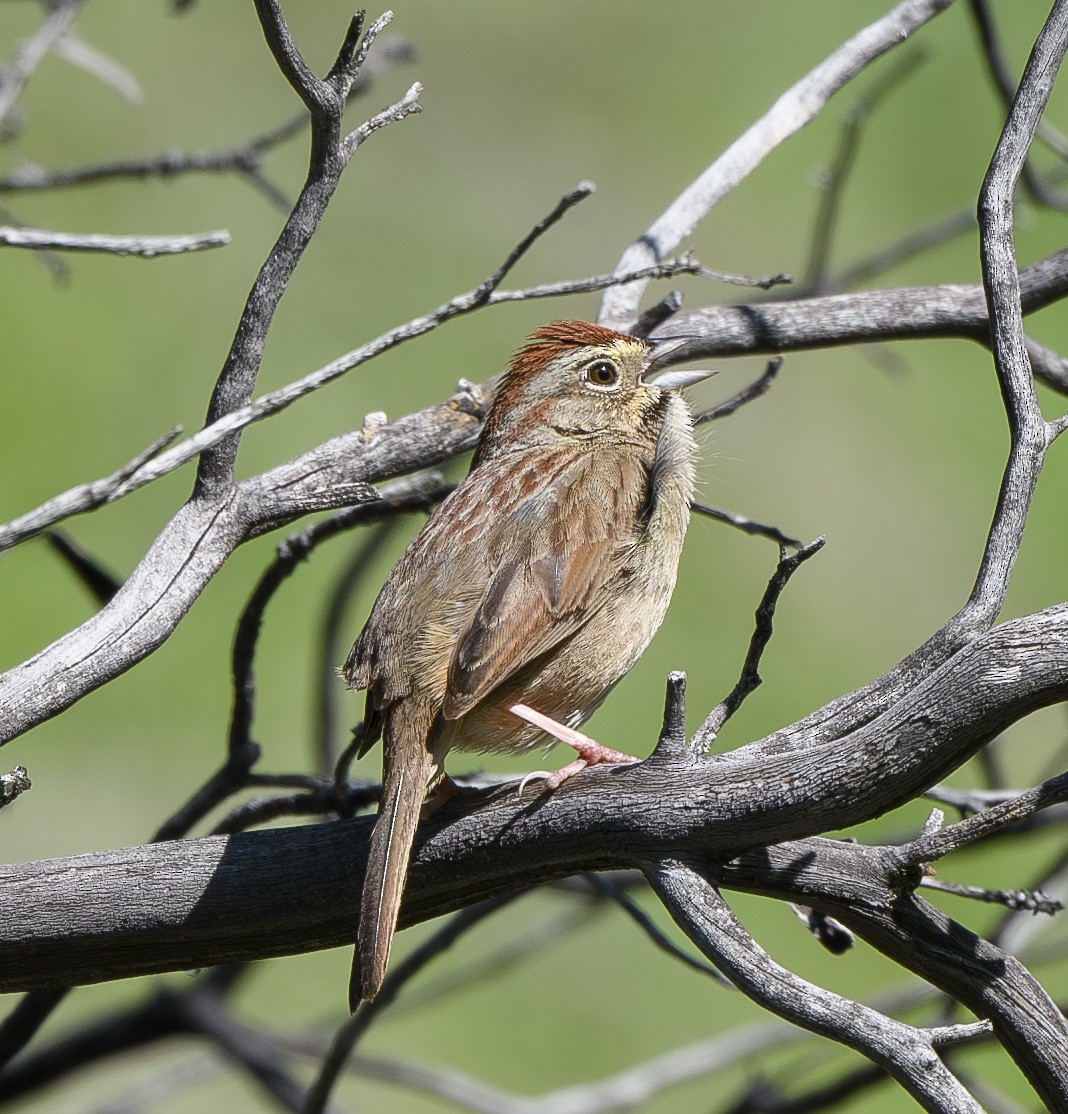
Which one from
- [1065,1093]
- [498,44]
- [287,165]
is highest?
[498,44]

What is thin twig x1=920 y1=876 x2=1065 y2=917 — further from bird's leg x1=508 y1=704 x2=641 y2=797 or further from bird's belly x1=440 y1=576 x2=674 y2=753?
bird's belly x1=440 y1=576 x2=674 y2=753

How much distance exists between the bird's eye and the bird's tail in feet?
5.75

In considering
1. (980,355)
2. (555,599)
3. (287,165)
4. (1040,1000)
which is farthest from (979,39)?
(287,165)

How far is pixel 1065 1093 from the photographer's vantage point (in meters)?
2.63

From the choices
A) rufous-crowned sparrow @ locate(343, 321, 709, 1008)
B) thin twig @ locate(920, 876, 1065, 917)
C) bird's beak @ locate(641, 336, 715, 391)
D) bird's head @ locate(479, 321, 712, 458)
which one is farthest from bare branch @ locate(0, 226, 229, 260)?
thin twig @ locate(920, 876, 1065, 917)

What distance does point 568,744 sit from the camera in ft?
11.5

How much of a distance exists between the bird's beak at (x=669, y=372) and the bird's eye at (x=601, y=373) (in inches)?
3.5

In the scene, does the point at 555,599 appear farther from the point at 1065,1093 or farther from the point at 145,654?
the point at 1065,1093

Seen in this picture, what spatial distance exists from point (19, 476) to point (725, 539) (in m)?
4.39

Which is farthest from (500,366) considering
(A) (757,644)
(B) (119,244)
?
(A) (757,644)

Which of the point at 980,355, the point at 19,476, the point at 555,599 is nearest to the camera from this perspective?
the point at 555,599

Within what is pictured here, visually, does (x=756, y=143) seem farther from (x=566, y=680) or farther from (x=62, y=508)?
(x=62, y=508)

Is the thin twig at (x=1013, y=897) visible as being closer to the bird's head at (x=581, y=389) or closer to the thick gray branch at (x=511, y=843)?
the thick gray branch at (x=511, y=843)

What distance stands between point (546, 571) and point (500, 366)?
19.5 feet
